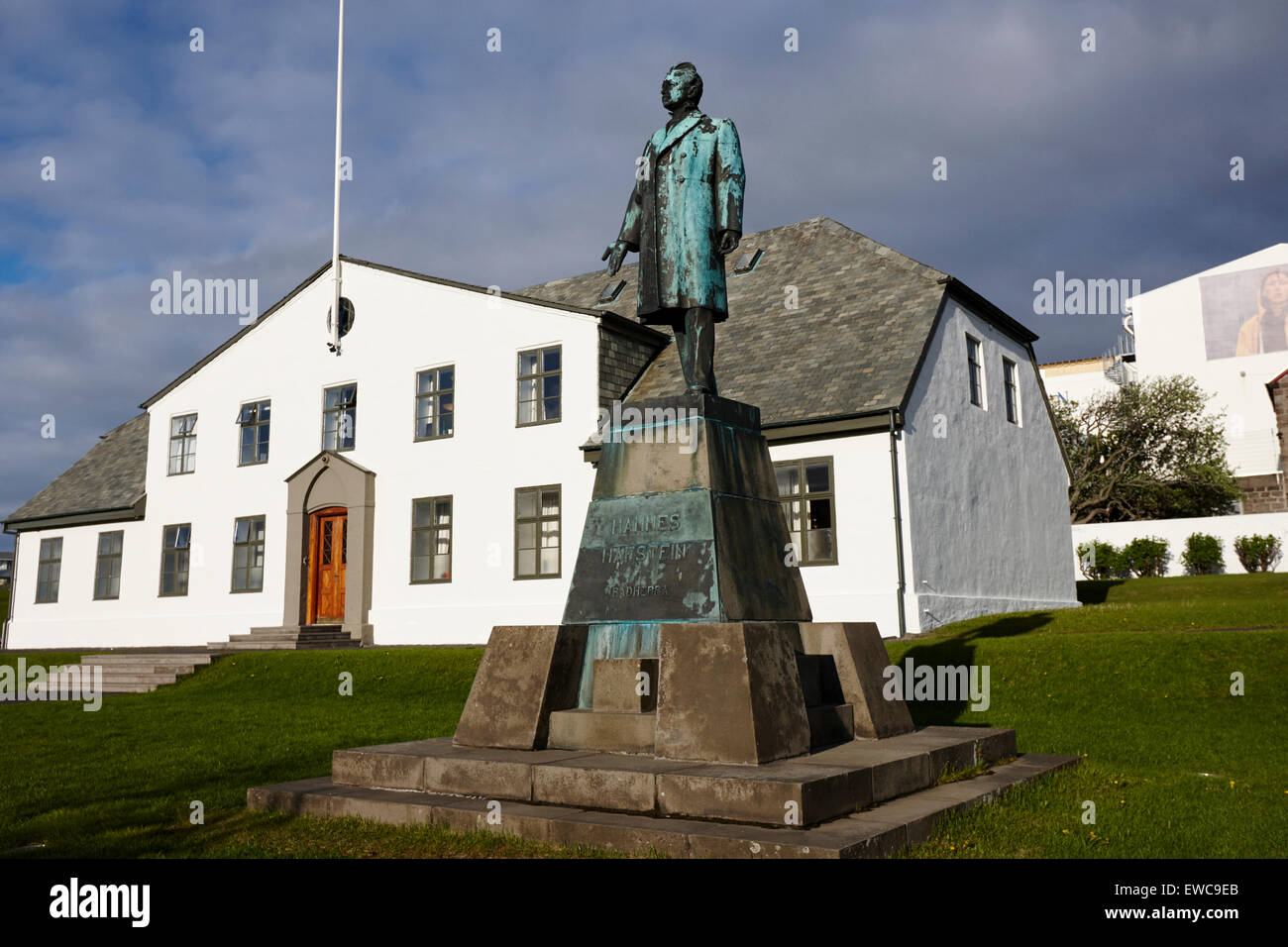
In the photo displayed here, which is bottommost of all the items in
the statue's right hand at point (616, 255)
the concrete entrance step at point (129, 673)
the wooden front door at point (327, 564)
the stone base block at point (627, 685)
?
the concrete entrance step at point (129, 673)

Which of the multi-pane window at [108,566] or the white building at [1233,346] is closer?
the multi-pane window at [108,566]

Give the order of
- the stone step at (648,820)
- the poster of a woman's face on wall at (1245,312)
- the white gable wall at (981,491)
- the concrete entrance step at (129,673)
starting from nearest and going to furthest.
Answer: the stone step at (648,820)
the white gable wall at (981,491)
the concrete entrance step at (129,673)
the poster of a woman's face on wall at (1245,312)

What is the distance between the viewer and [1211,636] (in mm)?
12516

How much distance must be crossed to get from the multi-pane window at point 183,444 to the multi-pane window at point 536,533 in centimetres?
1017

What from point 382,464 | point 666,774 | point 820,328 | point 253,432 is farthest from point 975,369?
point 253,432

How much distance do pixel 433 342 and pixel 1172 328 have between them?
39.6m

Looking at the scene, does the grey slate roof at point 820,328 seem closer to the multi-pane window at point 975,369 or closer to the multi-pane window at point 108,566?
the multi-pane window at point 975,369

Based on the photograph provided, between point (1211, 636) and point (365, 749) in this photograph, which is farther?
point (1211, 636)

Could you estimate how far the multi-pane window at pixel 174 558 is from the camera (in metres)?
24.3

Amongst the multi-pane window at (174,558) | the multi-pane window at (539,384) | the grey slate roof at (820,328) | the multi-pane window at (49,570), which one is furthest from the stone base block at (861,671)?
the multi-pane window at (49,570)

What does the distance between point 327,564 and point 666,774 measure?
18377mm

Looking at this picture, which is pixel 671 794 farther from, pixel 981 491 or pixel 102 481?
pixel 102 481

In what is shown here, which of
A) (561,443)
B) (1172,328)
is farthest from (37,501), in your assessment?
(1172,328)
